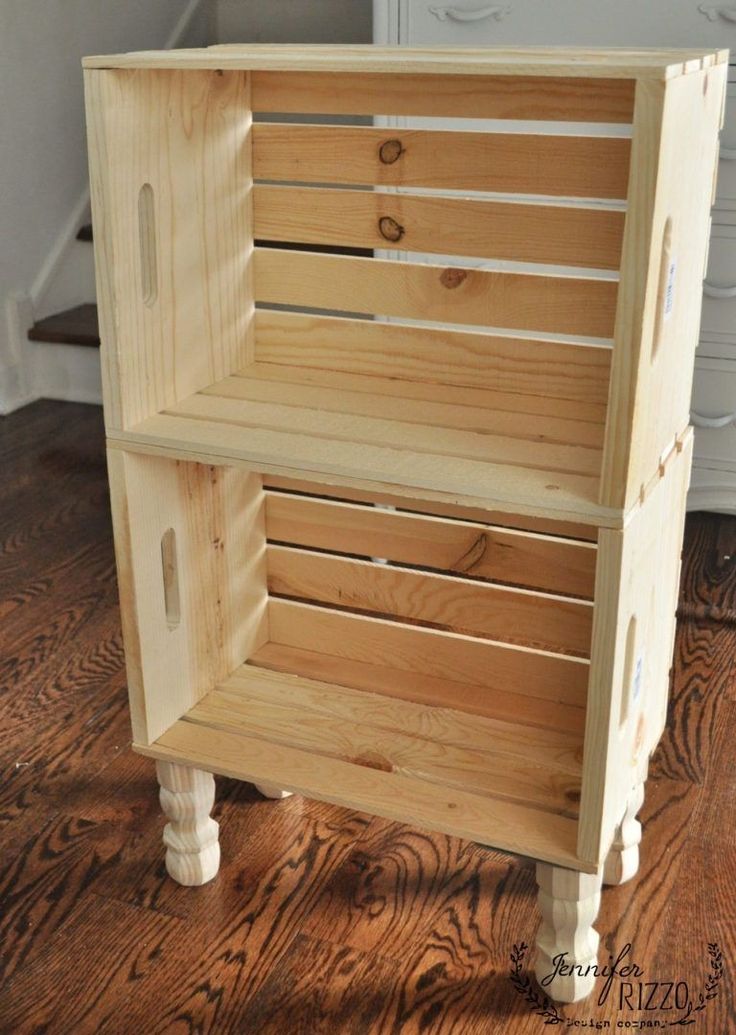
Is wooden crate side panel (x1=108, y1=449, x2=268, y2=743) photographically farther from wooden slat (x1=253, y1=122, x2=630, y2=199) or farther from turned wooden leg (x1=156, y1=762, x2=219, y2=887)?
wooden slat (x1=253, y1=122, x2=630, y2=199)

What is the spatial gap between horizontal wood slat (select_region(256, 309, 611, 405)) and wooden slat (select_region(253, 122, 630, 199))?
166 millimetres

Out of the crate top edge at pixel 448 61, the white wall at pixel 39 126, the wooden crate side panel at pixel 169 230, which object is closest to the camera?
the crate top edge at pixel 448 61

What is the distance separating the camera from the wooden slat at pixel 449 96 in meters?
1.20

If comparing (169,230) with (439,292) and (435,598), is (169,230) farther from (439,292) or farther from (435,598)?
(435,598)

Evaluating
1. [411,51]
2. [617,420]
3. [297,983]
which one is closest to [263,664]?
[297,983]

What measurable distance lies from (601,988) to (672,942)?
4.6 inches

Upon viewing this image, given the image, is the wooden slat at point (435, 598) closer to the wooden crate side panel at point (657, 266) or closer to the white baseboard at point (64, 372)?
the wooden crate side panel at point (657, 266)

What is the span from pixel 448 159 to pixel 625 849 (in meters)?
0.85

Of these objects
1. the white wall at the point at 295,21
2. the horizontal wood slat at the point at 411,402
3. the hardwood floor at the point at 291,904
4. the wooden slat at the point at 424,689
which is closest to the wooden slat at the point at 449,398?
the horizontal wood slat at the point at 411,402

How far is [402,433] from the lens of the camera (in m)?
1.26

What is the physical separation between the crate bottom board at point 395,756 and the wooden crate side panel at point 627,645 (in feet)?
0.20

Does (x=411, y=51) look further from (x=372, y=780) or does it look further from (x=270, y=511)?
(x=372, y=780)

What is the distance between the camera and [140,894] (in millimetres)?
1470

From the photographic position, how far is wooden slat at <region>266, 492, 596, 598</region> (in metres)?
1.47
